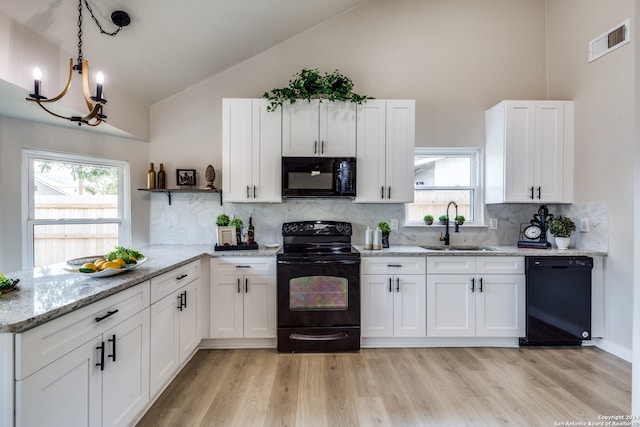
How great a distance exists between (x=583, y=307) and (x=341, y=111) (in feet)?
9.80

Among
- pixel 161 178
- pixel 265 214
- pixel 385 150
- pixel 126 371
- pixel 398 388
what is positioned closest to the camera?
pixel 126 371

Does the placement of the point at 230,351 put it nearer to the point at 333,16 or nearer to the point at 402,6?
the point at 333,16

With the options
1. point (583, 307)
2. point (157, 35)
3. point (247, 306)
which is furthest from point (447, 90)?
point (247, 306)

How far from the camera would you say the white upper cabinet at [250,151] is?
9.95 feet

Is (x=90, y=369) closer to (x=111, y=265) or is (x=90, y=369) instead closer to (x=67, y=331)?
(x=67, y=331)

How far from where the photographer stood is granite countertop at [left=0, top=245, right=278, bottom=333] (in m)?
1.14

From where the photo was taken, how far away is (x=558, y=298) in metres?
2.83

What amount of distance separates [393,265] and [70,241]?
2959 millimetres

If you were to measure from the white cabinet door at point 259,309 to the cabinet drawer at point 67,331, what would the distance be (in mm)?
1157

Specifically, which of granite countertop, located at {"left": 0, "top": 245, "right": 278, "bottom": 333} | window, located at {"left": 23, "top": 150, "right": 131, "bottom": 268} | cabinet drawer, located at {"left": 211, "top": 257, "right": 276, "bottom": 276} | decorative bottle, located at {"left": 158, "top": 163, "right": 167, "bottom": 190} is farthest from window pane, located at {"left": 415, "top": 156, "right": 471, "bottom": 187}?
window, located at {"left": 23, "top": 150, "right": 131, "bottom": 268}

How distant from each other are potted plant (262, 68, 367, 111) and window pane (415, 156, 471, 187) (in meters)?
1.09

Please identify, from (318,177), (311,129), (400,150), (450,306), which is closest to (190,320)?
(318,177)

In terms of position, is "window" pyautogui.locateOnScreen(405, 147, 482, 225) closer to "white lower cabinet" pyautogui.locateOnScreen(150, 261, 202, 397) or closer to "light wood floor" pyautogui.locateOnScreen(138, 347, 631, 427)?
"light wood floor" pyautogui.locateOnScreen(138, 347, 631, 427)

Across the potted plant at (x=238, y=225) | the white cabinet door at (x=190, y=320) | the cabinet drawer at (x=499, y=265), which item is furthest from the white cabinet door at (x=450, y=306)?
the white cabinet door at (x=190, y=320)
